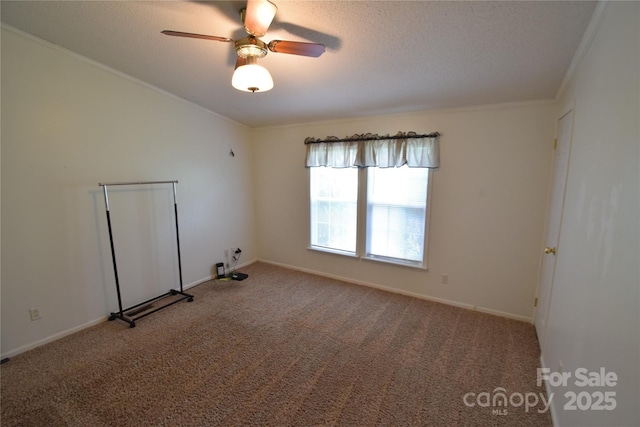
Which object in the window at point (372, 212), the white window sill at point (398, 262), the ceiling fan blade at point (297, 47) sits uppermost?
the ceiling fan blade at point (297, 47)

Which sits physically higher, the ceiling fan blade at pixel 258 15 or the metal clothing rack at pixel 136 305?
the ceiling fan blade at pixel 258 15

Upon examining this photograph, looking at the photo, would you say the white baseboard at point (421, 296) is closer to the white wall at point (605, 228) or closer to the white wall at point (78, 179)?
the white wall at point (605, 228)

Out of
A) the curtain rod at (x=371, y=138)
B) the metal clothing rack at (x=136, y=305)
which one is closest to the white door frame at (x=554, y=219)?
the curtain rod at (x=371, y=138)

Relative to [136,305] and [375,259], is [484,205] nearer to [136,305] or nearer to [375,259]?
[375,259]

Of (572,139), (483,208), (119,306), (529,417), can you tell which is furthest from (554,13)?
(119,306)

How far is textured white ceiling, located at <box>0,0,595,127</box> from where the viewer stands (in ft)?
5.14

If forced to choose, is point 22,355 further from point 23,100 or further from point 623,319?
point 623,319

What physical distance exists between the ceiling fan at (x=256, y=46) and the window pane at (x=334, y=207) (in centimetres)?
211

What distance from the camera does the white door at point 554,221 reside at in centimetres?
200

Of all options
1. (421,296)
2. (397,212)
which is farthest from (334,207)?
(421,296)

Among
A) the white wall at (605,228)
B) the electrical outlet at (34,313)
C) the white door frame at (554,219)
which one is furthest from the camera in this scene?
the electrical outlet at (34,313)

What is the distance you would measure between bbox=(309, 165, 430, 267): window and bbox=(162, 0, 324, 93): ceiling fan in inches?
80.0

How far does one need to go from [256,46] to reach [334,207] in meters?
2.45

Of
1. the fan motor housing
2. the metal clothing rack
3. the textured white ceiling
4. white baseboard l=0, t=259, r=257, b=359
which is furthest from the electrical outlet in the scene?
the fan motor housing
